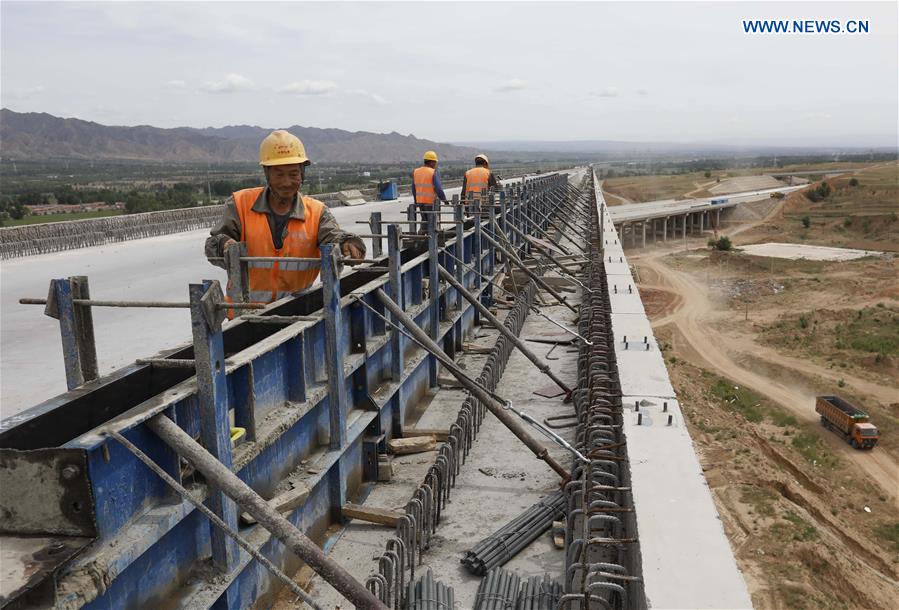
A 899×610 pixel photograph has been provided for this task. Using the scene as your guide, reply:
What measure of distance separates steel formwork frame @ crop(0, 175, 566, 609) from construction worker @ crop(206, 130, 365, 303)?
29cm

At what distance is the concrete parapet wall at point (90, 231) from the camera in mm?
23739

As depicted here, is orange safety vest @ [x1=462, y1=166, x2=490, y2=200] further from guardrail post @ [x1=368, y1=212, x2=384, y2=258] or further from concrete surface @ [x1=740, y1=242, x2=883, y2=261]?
concrete surface @ [x1=740, y1=242, x2=883, y2=261]

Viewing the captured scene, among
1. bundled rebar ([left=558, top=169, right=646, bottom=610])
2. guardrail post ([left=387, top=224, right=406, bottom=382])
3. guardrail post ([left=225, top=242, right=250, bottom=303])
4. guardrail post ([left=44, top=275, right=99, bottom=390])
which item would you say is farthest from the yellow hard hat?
bundled rebar ([left=558, top=169, right=646, bottom=610])

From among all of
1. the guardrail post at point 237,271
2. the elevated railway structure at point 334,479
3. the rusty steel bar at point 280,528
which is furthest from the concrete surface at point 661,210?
the rusty steel bar at point 280,528

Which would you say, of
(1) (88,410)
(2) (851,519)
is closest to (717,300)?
(2) (851,519)

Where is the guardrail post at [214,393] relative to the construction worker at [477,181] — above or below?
below

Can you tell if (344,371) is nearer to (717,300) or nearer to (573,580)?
(573,580)

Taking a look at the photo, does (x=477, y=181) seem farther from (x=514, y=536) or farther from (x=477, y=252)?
(x=514, y=536)

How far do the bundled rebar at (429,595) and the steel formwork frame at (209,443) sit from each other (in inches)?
34.8

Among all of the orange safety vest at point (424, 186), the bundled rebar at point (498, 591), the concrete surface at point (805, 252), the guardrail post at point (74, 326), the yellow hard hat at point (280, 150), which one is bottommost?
the concrete surface at point (805, 252)

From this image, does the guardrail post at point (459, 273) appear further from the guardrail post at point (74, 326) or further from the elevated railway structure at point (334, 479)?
the guardrail post at point (74, 326)

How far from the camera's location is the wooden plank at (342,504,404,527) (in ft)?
18.1

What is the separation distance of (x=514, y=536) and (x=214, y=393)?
8.90 ft

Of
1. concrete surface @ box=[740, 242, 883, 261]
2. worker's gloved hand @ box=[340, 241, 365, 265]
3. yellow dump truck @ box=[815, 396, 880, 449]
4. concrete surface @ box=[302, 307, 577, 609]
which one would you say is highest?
worker's gloved hand @ box=[340, 241, 365, 265]
